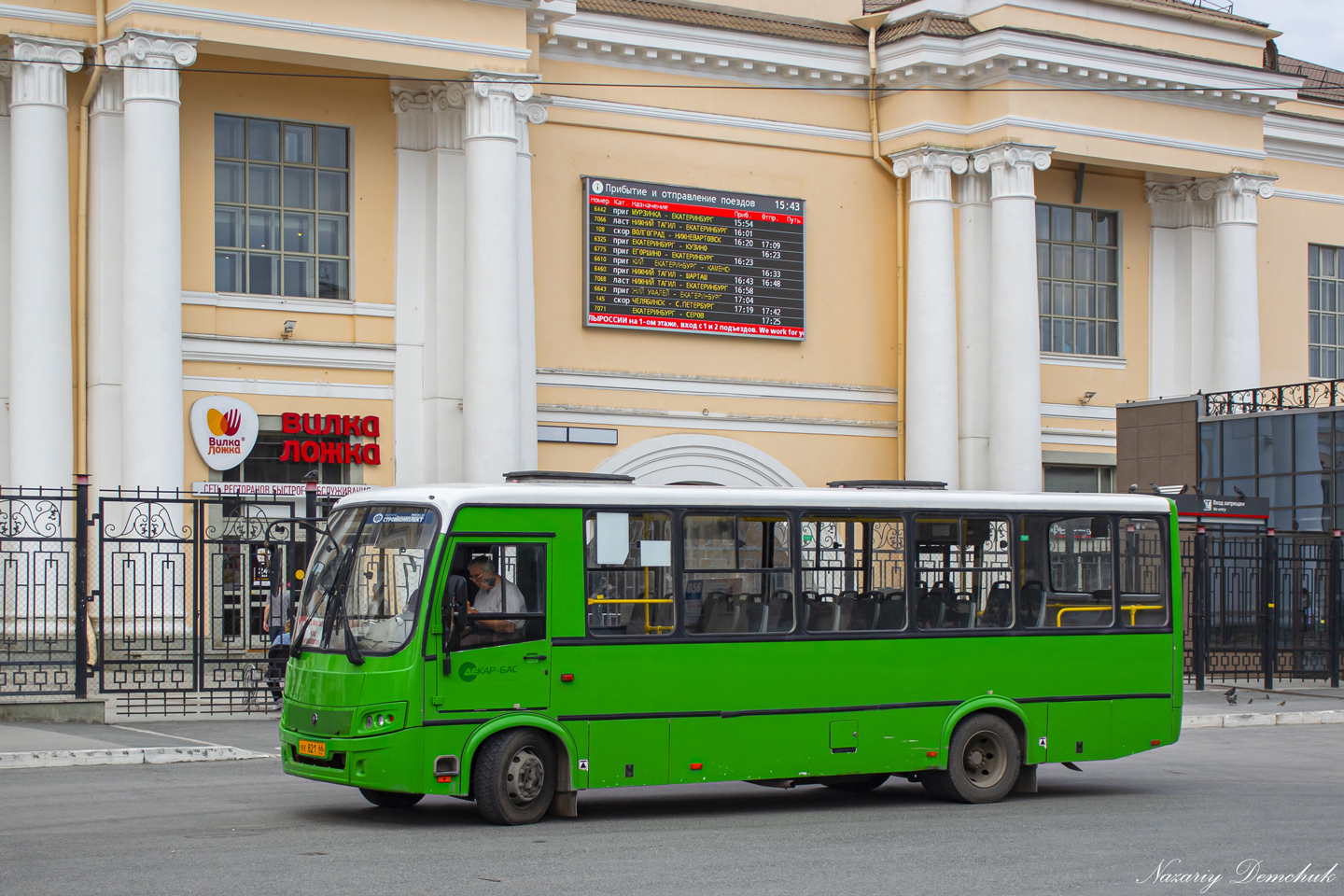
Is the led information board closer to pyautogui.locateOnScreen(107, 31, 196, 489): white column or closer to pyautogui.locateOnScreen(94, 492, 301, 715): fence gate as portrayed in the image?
pyautogui.locateOnScreen(107, 31, 196, 489): white column

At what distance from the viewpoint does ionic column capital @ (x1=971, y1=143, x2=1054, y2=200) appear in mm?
29438

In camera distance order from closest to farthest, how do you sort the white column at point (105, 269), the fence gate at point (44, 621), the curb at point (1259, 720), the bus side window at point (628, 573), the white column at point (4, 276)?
the bus side window at point (628, 573)
the fence gate at point (44, 621)
the curb at point (1259, 720)
the white column at point (4, 276)
the white column at point (105, 269)

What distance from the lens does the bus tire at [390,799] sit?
39.0 feet

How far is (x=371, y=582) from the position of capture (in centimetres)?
1134

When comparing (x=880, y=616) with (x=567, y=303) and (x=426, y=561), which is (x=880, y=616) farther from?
(x=567, y=303)

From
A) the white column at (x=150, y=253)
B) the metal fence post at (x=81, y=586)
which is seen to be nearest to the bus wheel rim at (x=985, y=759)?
the metal fence post at (x=81, y=586)

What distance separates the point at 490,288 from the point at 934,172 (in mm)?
9023

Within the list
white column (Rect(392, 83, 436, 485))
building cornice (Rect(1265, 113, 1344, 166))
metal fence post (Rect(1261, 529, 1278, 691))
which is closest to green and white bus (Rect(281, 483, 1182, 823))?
metal fence post (Rect(1261, 529, 1278, 691))

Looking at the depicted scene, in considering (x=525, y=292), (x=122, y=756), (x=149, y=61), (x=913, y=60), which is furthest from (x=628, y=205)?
(x=122, y=756)

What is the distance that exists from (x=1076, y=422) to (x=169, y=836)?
79.3 ft

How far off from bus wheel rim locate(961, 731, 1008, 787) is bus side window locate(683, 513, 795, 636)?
183cm

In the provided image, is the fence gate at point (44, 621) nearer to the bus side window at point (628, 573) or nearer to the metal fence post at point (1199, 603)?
the bus side window at point (628, 573)

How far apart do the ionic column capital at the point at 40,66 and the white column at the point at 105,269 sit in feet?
1.86

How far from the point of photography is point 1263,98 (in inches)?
1246
